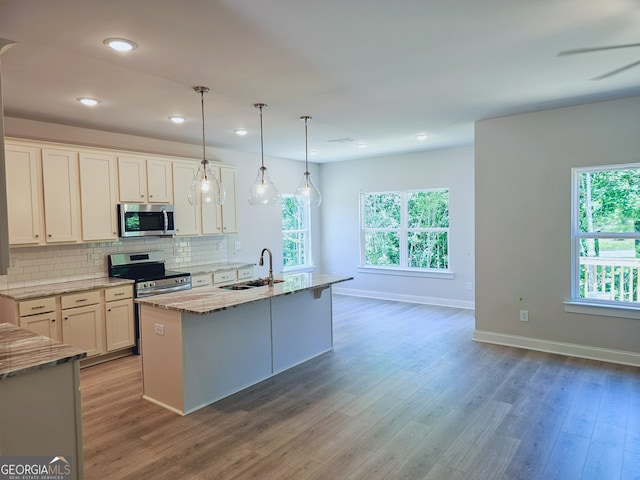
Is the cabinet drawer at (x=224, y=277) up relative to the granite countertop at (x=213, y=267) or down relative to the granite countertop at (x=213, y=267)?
down

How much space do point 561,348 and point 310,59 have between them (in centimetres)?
399

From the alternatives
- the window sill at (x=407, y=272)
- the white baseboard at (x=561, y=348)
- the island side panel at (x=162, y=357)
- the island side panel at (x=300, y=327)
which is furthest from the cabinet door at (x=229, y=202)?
the white baseboard at (x=561, y=348)

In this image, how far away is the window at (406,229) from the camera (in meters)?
7.06

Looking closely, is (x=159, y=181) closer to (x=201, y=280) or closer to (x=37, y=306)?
(x=201, y=280)

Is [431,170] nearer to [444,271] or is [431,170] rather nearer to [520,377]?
[444,271]

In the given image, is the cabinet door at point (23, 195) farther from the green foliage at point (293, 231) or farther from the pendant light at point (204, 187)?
the green foliage at point (293, 231)

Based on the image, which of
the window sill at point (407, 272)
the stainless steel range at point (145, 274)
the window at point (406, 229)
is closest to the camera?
the stainless steel range at point (145, 274)

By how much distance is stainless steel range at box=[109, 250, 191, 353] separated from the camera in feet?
15.6

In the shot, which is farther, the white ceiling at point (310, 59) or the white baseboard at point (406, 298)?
the white baseboard at point (406, 298)

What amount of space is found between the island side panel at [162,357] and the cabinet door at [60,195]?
5.02 feet

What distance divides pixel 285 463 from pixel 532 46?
310 centimetres

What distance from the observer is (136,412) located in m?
3.33

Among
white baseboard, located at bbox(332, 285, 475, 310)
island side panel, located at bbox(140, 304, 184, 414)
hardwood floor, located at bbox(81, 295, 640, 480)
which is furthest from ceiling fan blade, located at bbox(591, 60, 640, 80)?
white baseboard, located at bbox(332, 285, 475, 310)

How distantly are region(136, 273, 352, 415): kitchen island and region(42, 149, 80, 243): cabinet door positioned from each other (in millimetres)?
1536
